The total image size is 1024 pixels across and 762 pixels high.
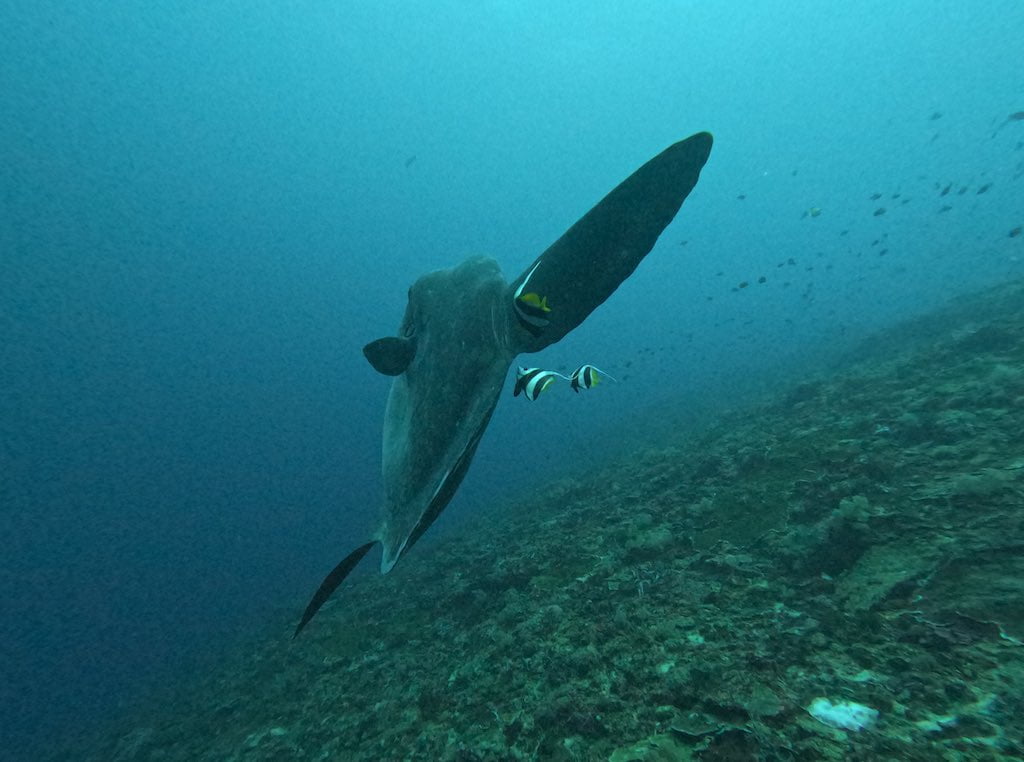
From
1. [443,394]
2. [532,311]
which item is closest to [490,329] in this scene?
[532,311]

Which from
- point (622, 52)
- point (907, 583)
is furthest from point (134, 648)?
point (622, 52)

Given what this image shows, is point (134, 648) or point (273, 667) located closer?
point (273, 667)

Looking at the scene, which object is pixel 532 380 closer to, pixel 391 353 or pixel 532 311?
pixel 391 353

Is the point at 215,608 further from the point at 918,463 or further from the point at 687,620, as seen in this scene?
the point at 918,463

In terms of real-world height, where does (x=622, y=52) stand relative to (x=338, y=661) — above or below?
above

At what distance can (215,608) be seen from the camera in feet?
73.9

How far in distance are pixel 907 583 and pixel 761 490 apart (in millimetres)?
1979

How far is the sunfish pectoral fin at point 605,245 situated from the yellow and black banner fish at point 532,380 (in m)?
1.17

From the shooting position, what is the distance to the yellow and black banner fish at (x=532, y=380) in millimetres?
3496

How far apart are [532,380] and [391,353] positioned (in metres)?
1.26

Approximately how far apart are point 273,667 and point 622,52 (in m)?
160

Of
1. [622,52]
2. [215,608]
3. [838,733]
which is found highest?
[622,52]

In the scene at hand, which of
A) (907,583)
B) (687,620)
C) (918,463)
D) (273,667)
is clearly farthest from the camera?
(273,667)

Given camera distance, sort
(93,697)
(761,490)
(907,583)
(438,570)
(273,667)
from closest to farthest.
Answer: (907,583) < (761,490) < (273,667) < (438,570) < (93,697)
